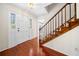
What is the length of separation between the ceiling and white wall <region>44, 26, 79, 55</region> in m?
0.46

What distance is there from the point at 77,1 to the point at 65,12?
0.23 meters

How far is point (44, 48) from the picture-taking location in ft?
7.13

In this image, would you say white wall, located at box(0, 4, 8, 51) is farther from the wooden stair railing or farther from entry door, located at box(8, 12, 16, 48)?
the wooden stair railing

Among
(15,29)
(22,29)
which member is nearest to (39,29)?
(22,29)

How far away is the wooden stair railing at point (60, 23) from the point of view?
2068mm

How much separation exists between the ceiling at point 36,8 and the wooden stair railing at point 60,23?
0.60 feet

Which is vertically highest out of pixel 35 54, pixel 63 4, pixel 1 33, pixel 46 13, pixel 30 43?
pixel 63 4

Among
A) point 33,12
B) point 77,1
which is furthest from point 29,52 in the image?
point 77,1

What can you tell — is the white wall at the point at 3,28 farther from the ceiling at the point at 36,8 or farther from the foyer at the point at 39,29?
the ceiling at the point at 36,8

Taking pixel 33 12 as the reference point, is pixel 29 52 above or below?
below

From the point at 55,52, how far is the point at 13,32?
711mm

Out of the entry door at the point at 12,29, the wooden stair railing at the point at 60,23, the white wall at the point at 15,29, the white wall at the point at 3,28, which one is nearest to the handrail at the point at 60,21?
the wooden stair railing at the point at 60,23

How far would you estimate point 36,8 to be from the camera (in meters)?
2.15

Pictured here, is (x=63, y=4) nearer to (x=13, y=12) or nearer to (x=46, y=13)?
(x=46, y=13)
